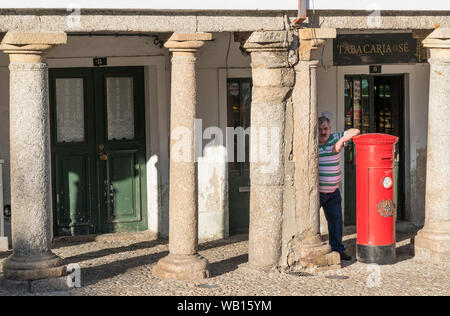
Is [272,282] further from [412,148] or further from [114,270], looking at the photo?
[412,148]

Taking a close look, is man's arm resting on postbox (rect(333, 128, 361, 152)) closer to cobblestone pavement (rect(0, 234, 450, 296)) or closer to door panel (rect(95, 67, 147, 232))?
cobblestone pavement (rect(0, 234, 450, 296))

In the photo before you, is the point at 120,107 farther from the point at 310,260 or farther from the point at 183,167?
the point at 310,260

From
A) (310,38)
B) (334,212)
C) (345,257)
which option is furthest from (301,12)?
(345,257)

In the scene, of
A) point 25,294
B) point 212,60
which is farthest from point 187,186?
point 212,60

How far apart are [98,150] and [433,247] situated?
4.40 meters

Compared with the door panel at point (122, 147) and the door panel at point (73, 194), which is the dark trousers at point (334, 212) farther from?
the door panel at point (73, 194)

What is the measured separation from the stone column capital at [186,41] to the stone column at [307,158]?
1153 millimetres

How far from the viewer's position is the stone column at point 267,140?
10.1 meters

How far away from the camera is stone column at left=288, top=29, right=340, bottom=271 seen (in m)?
10.2

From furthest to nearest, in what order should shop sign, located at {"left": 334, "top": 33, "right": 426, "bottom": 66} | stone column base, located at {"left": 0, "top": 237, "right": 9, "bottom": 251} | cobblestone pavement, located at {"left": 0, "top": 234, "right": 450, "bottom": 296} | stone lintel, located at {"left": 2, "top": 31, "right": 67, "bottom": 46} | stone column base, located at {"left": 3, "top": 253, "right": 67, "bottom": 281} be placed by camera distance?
shop sign, located at {"left": 334, "top": 33, "right": 426, "bottom": 66} < stone column base, located at {"left": 0, "top": 237, "right": 9, "bottom": 251} < cobblestone pavement, located at {"left": 0, "top": 234, "right": 450, "bottom": 296} < stone column base, located at {"left": 3, "top": 253, "right": 67, "bottom": 281} < stone lintel, located at {"left": 2, "top": 31, "right": 67, "bottom": 46}

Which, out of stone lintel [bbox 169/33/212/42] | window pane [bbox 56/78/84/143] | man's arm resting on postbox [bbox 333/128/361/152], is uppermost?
stone lintel [bbox 169/33/212/42]

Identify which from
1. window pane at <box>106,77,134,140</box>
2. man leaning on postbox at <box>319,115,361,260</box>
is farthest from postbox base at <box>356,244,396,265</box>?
window pane at <box>106,77,134,140</box>

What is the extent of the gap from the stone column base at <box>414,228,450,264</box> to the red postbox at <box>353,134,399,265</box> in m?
0.51
